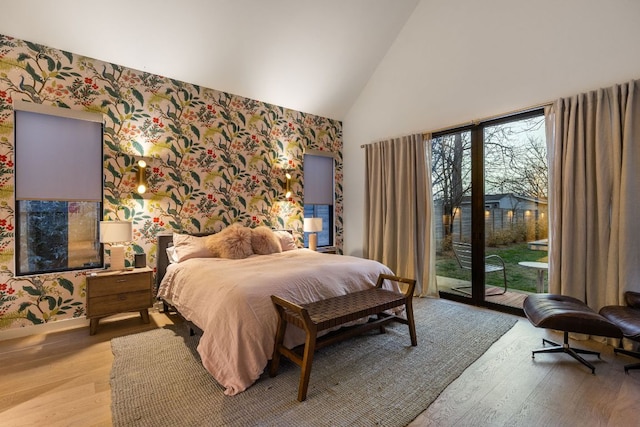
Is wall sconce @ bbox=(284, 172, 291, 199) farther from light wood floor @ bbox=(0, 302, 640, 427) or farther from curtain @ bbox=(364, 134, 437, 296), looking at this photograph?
light wood floor @ bbox=(0, 302, 640, 427)

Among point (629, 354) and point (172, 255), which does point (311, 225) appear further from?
point (629, 354)

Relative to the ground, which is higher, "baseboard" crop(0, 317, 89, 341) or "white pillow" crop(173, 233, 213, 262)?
"white pillow" crop(173, 233, 213, 262)

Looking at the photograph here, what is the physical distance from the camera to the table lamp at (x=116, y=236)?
10.3 feet

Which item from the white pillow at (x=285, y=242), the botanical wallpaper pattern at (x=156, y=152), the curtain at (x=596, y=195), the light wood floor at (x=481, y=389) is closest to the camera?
the light wood floor at (x=481, y=389)

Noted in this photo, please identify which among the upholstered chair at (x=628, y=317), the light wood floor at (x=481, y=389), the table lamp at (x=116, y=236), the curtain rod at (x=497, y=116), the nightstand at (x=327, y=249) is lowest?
the light wood floor at (x=481, y=389)

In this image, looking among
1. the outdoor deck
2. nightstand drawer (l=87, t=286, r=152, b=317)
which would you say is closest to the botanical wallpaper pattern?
nightstand drawer (l=87, t=286, r=152, b=317)

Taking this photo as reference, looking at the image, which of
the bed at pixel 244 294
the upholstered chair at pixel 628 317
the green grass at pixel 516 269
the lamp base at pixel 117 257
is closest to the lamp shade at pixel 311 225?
the bed at pixel 244 294

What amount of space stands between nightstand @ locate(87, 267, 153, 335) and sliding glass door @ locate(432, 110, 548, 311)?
3.87m

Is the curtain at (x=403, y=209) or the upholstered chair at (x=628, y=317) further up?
the curtain at (x=403, y=209)

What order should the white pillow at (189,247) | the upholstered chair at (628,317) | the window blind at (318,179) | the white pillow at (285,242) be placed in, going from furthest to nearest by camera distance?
the window blind at (318,179) → the white pillow at (285,242) → the white pillow at (189,247) → the upholstered chair at (628,317)

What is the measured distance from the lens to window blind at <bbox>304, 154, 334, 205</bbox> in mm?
5344

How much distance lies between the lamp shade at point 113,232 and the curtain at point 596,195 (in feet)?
14.7

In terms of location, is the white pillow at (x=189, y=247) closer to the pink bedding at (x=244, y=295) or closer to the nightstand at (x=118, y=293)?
the pink bedding at (x=244, y=295)

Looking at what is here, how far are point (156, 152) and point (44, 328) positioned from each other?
2.26m
